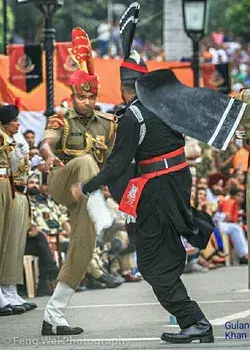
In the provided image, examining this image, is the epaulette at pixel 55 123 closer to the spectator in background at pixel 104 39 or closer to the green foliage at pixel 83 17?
the spectator in background at pixel 104 39

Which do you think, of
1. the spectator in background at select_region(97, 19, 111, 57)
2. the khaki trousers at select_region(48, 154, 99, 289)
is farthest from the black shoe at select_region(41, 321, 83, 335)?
the spectator in background at select_region(97, 19, 111, 57)

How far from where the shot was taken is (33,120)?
1909cm

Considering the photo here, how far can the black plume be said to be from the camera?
10047 mm

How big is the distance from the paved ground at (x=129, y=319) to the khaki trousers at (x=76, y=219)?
1.76 feet

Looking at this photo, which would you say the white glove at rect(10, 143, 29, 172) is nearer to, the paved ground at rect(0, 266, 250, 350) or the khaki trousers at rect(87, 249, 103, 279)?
the paved ground at rect(0, 266, 250, 350)

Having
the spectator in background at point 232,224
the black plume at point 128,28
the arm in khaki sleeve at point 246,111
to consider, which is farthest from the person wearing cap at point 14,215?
the spectator in background at point 232,224

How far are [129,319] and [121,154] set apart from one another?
250 cm

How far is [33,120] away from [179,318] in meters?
9.77

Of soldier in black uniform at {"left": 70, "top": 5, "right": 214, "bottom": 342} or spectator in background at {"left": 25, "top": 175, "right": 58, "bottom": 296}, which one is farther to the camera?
spectator in background at {"left": 25, "top": 175, "right": 58, "bottom": 296}

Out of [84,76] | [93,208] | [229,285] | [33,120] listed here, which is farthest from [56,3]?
[93,208]

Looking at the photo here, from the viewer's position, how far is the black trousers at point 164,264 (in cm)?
964

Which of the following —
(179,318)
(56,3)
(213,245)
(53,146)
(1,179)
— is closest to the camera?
(179,318)

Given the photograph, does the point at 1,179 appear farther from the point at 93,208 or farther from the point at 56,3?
Answer: the point at 56,3

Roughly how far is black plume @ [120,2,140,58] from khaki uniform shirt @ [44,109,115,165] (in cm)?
102
